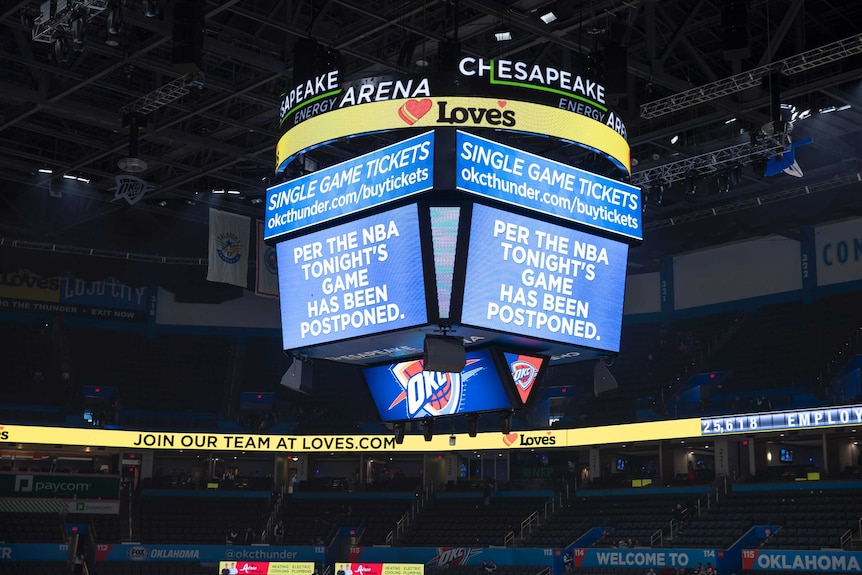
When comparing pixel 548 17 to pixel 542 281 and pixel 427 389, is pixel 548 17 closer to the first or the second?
pixel 542 281

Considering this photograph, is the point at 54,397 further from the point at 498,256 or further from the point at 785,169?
the point at 498,256

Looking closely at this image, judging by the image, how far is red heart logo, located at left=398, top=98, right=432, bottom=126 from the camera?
16.5m

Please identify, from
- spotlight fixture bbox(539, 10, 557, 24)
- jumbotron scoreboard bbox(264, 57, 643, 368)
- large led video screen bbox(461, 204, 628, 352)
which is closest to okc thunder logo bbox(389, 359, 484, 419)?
jumbotron scoreboard bbox(264, 57, 643, 368)

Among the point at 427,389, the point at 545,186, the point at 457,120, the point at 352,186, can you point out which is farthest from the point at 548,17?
the point at 427,389

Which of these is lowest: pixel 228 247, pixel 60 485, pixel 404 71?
pixel 60 485

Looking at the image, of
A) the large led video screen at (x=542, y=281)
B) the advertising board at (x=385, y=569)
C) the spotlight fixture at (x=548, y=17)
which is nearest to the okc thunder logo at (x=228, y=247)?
the advertising board at (x=385, y=569)

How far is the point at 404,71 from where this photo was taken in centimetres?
2542

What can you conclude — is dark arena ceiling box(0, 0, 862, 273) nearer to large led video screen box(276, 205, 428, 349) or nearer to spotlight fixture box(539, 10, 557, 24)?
spotlight fixture box(539, 10, 557, 24)

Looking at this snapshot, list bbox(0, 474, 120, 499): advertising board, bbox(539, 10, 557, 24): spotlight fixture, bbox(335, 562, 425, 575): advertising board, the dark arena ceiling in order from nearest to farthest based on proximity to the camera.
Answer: bbox(539, 10, 557, 24): spotlight fixture < the dark arena ceiling < bbox(335, 562, 425, 575): advertising board < bbox(0, 474, 120, 499): advertising board

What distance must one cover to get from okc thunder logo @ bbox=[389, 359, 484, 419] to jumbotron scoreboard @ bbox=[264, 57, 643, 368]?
540mm

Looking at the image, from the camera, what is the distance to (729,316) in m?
41.3

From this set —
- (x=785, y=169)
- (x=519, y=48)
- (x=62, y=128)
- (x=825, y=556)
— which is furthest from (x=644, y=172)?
(x=62, y=128)

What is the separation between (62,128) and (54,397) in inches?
552

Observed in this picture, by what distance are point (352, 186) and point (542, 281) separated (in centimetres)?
311
